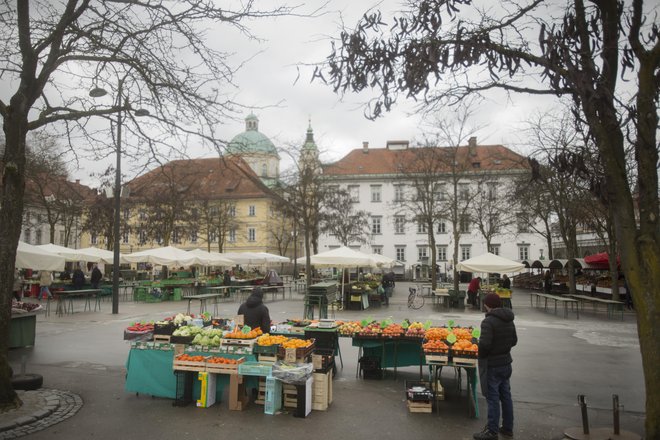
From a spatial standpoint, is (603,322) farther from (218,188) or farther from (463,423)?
(218,188)

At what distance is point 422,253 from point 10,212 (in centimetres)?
5672

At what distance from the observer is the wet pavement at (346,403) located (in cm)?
616

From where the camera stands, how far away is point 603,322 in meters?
17.7

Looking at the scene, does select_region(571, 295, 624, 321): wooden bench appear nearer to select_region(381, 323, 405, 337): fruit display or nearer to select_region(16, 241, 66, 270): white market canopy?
select_region(381, 323, 405, 337): fruit display

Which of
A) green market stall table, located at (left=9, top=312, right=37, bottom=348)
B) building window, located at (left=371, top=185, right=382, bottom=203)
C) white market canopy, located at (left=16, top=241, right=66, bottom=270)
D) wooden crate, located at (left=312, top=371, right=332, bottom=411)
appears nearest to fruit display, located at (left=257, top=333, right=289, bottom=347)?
wooden crate, located at (left=312, top=371, right=332, bottom=411)

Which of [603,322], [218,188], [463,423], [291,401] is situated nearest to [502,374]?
[463,423]

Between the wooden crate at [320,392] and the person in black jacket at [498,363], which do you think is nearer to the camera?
the person in black jacket at [498,363]

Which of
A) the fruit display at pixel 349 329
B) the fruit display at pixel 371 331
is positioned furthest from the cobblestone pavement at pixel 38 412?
the fruit display at pixel 371 331

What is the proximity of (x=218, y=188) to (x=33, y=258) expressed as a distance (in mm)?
54289

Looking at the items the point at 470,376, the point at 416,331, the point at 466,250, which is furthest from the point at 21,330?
the point at 466,250

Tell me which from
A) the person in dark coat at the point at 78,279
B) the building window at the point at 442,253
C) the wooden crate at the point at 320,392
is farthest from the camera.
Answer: the building window at the point at 442,253

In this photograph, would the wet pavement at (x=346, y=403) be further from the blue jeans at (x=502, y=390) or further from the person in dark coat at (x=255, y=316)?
the person in dark coat at (x=255, y=316)

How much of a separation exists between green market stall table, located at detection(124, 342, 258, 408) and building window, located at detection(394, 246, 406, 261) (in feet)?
183

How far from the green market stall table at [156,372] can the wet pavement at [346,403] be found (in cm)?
16
